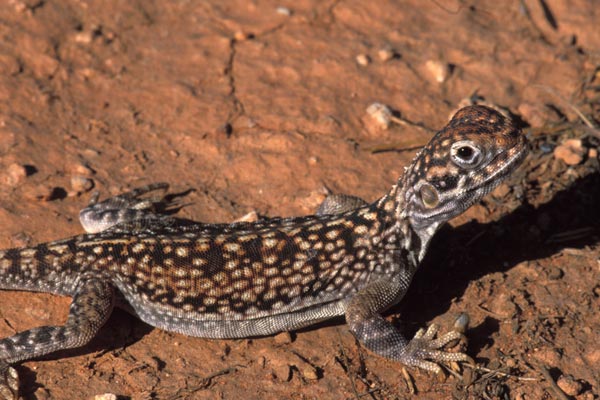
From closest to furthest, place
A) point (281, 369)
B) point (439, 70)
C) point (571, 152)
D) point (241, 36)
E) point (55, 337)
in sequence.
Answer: point (55, 337)
point (281, 369)
point (571, 152)
point (439, 70)
point (241, 36)

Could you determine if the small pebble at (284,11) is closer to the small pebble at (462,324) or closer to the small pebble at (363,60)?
the small pebble at (363,60)

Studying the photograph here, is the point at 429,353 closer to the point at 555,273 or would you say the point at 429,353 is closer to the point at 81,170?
the point at 555,273

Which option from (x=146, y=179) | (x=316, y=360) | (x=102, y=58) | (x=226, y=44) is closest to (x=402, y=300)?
(x=316, y=360)

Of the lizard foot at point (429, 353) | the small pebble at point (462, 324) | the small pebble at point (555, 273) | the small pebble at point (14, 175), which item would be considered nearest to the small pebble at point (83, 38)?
the small pebble at point (14, 175)

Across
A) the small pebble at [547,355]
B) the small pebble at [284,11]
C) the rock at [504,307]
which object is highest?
the small pebble at [284,11]

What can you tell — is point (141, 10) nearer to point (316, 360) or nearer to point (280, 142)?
point (280, 142)

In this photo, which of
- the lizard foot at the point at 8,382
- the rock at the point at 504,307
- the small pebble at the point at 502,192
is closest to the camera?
the lizard foot at the point at 8,382

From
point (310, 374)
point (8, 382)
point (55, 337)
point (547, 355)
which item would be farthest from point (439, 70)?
point (8, 382)
